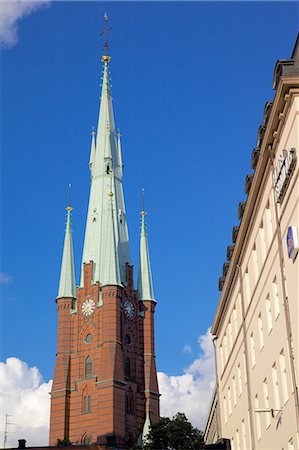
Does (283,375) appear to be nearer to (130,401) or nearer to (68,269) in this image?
(130,401)

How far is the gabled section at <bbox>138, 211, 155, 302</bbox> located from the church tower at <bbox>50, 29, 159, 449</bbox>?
0.52 feet

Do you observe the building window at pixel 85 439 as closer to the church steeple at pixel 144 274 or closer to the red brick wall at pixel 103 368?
the red brick wall at pixel 103 368

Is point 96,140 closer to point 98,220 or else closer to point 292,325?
point 98,220

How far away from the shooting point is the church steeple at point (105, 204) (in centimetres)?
12381

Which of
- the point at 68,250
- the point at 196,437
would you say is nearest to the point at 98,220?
the point at 68,250

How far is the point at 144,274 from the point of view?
128750 millimetres

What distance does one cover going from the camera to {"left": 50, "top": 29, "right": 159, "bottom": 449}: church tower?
112 metres

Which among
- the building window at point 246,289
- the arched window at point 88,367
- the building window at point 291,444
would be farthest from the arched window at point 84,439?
the building window at point 291,444

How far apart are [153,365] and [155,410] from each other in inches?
276

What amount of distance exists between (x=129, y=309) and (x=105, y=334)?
8.09 meters

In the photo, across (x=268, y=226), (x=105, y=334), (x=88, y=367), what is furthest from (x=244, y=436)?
(x=88, y=367)

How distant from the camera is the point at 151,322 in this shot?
125125mm

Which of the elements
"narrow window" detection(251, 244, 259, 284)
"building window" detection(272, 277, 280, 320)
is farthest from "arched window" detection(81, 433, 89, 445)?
"building window" detection(272, 277, 280, 320)

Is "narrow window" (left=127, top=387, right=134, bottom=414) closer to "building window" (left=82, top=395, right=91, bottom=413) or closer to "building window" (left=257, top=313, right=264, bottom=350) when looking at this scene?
"building window" (left=82, top=395, right=91, bottom=413)
